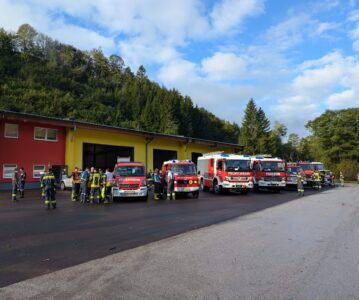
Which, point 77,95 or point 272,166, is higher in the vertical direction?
point 77,95

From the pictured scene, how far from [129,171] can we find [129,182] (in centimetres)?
80

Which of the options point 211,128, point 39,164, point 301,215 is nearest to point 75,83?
point 211,128

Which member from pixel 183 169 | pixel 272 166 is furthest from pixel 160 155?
pixel 183 169

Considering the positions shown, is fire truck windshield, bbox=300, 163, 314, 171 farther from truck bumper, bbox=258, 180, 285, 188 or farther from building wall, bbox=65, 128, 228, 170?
building wall, bbox=65, 128, 228, 170

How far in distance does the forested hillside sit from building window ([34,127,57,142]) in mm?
45695

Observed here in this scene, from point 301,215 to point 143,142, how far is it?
22.7m

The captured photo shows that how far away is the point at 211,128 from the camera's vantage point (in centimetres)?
10162

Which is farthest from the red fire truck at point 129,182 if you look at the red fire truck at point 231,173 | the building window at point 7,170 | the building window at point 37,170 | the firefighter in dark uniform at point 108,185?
the building window at point 37,170

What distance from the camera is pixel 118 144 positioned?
31.8 metres

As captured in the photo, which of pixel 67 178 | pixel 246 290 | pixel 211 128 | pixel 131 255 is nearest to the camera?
pixel 246 290

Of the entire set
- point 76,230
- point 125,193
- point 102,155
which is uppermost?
point 102,155

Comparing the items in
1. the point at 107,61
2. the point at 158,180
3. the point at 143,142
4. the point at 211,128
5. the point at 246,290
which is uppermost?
the point at 107,61

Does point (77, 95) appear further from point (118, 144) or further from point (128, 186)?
point (128, 186)

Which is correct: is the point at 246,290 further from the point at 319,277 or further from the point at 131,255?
the point at 131,255
